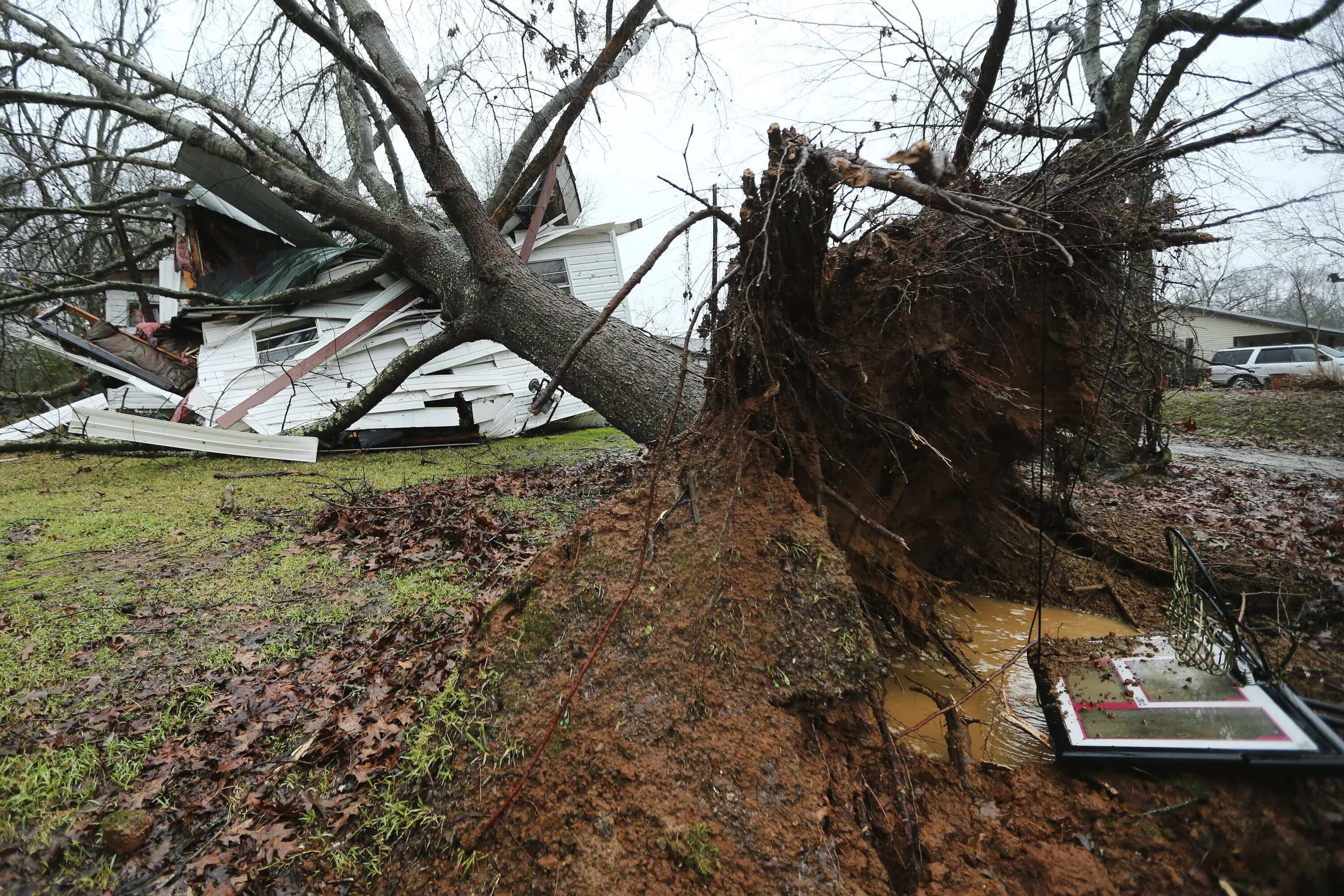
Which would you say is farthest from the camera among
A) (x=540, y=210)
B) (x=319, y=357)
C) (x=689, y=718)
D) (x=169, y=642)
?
(x=319, y=357)

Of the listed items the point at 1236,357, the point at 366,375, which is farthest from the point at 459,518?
the point at 1236,357

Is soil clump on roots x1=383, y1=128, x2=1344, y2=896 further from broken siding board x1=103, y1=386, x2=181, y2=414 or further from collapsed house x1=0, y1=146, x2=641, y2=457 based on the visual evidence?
broken siding board x1=103, y1=386, x2=181, y2=414

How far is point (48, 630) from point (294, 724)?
6.91 feet

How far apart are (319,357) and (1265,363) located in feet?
84.9

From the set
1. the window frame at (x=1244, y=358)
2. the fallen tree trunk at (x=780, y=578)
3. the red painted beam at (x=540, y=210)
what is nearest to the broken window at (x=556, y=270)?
the red painted beam at (x=540, y=210)

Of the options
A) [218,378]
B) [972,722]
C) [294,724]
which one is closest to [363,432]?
[218,378]

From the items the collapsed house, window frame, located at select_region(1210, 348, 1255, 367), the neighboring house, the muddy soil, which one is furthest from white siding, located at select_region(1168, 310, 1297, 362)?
the muddy soil

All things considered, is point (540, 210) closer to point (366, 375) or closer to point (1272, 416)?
point (366, 375)

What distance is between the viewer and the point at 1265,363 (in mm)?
19250

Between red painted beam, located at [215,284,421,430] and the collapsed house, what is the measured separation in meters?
0.03

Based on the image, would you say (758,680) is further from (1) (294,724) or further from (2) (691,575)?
(1) (294,724)

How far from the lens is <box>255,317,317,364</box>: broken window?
1187cm

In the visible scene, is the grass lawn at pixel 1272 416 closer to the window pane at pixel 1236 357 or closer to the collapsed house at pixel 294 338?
the window pane at pixel 1236 357

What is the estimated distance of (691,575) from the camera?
254cm
